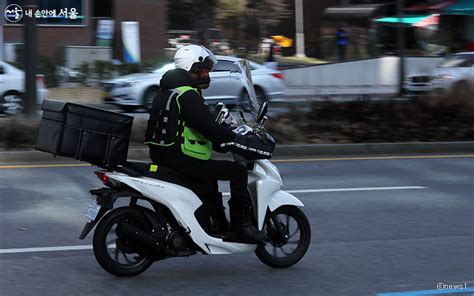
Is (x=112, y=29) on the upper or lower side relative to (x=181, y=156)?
upper

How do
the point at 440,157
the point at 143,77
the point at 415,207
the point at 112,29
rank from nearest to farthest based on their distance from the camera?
the point at 415,207 → the point at 440,157 → the point at 143,77 → the point at 112,29

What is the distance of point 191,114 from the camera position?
5.50 metres

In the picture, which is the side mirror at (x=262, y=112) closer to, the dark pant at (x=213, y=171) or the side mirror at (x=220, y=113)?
the side mirror at (x=220, y=113)

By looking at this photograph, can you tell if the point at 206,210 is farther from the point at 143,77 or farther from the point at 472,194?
the point at 143,77

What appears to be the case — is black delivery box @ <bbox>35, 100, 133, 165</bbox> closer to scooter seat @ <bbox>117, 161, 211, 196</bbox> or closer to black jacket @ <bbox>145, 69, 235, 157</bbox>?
scooter seat @ <bbox>117, 161, 211, 196</bbox>

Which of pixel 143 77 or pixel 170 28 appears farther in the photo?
pixel 170 28

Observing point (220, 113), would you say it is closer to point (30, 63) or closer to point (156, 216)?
point (156, 216)

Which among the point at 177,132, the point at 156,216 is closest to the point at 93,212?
the point at 156,216

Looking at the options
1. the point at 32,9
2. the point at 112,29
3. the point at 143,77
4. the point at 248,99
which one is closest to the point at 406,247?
the point at 248,99

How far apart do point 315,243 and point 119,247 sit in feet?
7.26

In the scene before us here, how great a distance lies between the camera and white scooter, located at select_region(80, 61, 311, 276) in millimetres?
5520

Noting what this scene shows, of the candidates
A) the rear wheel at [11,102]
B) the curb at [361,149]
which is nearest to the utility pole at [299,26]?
the rear wheel at [11,102]

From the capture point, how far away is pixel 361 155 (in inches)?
520

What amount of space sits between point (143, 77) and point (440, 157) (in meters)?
9.55
